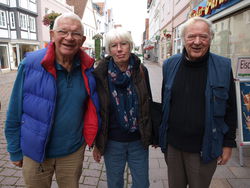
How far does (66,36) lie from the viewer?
1708 mm

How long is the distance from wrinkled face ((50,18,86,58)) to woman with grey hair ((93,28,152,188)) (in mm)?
312

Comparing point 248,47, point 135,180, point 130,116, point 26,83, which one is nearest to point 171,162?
point 135,180

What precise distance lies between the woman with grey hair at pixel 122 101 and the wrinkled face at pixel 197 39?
507mm

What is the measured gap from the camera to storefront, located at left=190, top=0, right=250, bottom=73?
5.11m

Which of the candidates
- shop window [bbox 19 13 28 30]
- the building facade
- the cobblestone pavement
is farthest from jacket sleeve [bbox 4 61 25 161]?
shop window [bbox 19 13 28 30]

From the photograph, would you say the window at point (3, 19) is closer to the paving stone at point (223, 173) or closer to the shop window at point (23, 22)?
the shop window at point (23, 22)

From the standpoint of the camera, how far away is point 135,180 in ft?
7.13

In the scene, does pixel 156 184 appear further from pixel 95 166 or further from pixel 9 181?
pixel 9 181

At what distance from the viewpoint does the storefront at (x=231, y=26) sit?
5.11m

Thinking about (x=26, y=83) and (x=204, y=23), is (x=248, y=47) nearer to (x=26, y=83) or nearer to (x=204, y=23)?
(x=204, y=23)

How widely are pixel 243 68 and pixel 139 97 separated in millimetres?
2397

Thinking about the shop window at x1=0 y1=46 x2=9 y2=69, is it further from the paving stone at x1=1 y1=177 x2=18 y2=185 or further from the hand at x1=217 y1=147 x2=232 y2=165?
the hand at x1=217 y1=147 x2=232 y2=165

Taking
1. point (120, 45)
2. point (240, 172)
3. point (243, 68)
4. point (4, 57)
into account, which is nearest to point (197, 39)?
point (120, 45)

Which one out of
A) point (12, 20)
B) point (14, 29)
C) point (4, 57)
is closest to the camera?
point (4, 57)
